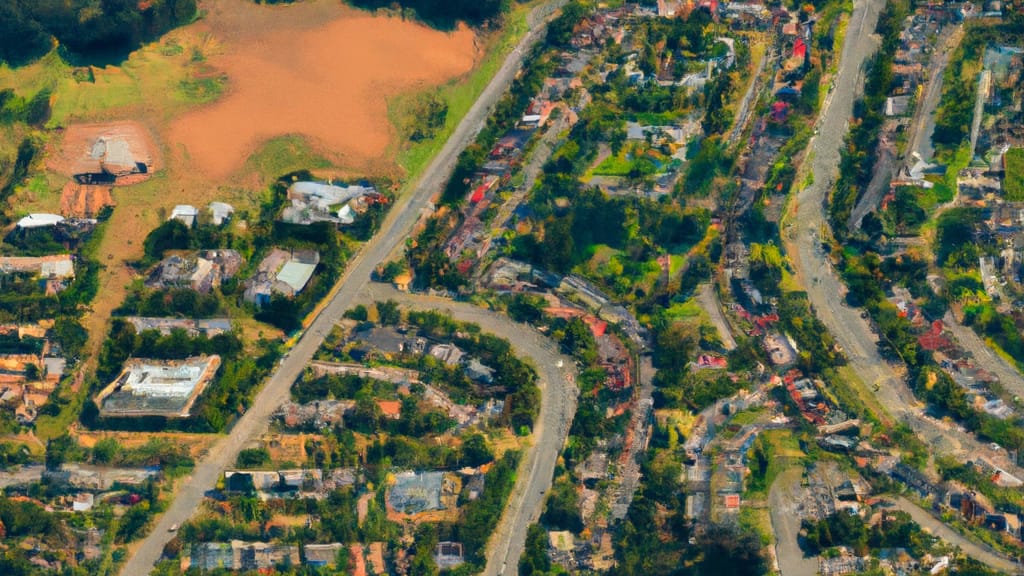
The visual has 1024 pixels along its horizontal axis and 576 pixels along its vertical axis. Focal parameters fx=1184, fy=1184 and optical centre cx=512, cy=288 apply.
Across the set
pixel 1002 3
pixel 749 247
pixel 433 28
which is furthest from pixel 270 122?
pixel 1002 3

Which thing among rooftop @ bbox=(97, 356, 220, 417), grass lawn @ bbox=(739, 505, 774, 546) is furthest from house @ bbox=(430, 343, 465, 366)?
grass lawn @ bbox=(739, 505, 774, 546)

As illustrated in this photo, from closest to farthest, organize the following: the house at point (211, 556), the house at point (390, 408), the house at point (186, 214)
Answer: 1. the house at point (211, 556)
2. the house at point (390, 408)
3. the house at point (186, 214)

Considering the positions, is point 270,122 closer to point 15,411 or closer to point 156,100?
point 156,100

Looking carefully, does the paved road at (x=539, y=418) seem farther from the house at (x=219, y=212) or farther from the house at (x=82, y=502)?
the house at (x=82, y=502)

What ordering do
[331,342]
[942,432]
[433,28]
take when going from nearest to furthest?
[942,432], [331,342], [433,28]

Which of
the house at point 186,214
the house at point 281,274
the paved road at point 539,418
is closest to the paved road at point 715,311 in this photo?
the paved road at point 539,418
